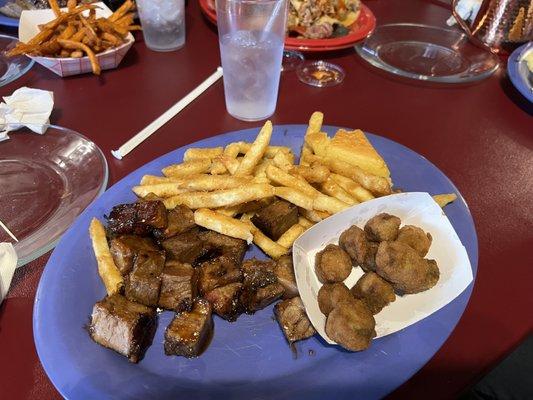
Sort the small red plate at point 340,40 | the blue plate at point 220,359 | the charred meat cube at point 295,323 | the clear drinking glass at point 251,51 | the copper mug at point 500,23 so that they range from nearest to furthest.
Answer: the blue plate at point 220,359 → the charred meat cube at point 295,323 → the clear drinking glass at point 251,51 → the small red plate at point 340,40 → the copper mug at point 500,23

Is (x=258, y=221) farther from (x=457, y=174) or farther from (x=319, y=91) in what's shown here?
(x=319, y=91)

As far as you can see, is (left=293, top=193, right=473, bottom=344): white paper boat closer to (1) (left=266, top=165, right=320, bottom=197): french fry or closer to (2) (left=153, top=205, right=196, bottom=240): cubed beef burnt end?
(1) (left=266, top=165, right=320, bottom=197): french fry

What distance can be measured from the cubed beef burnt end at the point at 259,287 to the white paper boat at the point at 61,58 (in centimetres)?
161

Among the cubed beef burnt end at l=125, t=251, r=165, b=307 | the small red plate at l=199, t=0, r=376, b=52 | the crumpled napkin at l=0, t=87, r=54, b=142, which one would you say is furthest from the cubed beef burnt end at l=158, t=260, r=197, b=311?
the small red plate at l=199, t=0, r=376, b=52

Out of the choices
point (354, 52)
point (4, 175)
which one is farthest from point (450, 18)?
point (4, 175)

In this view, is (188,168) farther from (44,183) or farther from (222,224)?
(44,183)

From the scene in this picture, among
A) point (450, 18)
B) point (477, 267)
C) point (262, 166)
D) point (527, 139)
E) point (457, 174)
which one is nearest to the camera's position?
point (477, 267)

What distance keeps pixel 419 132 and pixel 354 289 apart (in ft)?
3.78

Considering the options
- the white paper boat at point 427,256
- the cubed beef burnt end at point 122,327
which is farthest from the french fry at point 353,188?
the cubed beef burnt end at point 122,327

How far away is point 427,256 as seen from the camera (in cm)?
145

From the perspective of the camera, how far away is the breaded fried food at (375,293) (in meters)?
1.33

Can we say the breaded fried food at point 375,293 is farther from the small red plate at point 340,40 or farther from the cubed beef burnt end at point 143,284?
the small red plate at point 340,40

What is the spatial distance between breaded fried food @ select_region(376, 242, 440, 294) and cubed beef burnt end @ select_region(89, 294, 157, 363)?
71 centimetres

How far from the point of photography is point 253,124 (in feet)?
7.29
